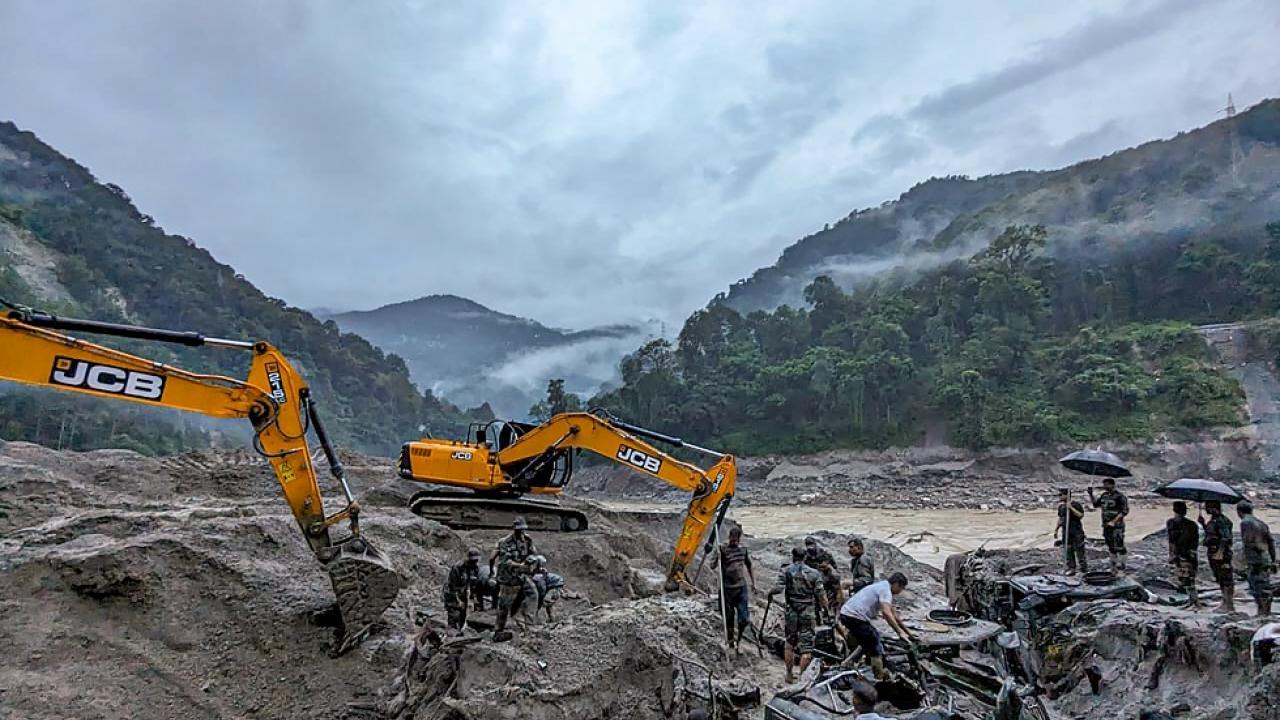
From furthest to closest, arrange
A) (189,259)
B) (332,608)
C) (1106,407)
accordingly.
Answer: (189,259)
(1106,407)
(332,608)

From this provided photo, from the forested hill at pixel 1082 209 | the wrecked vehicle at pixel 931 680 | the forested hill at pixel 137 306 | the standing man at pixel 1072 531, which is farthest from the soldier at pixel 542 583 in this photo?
the forested hill at pixel 1082 209

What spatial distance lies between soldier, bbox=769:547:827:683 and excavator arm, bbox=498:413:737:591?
115 inches

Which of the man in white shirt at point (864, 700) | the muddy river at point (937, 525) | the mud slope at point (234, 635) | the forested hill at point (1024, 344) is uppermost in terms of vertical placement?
the forested hill at point (1024, 344)

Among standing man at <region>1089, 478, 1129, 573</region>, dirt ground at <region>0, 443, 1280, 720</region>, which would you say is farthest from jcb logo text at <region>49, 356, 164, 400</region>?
standing man at <region>1089, 478, 1129, 573</region>

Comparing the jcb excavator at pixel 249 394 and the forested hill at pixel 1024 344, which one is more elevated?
the forested hill at pixel 1024 344

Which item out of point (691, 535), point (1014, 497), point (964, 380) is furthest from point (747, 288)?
point (691, 535)

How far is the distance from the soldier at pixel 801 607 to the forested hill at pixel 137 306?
45.2 m

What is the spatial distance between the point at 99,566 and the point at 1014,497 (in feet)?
157

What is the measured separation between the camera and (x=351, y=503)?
827cm

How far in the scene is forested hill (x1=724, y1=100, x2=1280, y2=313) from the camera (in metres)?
76.0

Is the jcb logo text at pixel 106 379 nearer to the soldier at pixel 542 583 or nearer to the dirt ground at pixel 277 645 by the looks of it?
the dirt ground at pixel 277 645

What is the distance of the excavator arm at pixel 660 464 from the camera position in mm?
11008

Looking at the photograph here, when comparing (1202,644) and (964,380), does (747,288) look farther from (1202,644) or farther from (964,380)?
(1202,644)

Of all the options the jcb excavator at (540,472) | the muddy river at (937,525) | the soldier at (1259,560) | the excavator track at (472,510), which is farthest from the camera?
the muddy river at (937,525)
